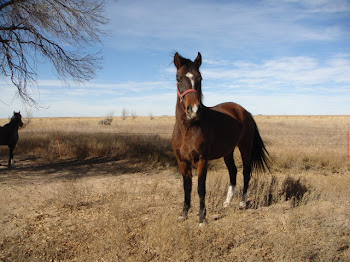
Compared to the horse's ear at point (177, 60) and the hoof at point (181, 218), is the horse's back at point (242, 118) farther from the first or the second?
the hoof at point (181, 218)

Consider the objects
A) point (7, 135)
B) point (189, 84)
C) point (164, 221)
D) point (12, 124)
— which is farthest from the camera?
point (12, 124)

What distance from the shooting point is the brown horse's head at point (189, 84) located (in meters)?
3.04

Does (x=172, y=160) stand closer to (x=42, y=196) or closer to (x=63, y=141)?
(x=42, y=196)

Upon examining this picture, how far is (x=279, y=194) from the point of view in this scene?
5312mm

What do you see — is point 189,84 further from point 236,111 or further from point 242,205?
point 242,205

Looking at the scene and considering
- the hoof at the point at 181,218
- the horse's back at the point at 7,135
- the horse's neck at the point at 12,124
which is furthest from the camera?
the horse's neck at the point at 12,124

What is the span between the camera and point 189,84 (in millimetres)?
3260

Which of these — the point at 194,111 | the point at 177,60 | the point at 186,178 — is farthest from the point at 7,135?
the point at 194,111

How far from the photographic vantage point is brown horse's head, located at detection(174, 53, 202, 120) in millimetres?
3041

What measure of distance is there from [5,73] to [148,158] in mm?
5881

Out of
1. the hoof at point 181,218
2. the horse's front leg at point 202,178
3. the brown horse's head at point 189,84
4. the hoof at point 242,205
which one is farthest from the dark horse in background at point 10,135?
the hoof at point 242,205

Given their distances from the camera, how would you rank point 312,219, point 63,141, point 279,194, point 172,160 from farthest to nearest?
point 63,141
point 172,160
point 279,194
point 312,219

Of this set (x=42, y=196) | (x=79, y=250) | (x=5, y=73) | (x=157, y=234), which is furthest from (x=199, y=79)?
(x=5, y=73)

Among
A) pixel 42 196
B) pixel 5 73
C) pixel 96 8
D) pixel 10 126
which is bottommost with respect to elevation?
pixel 42 196
